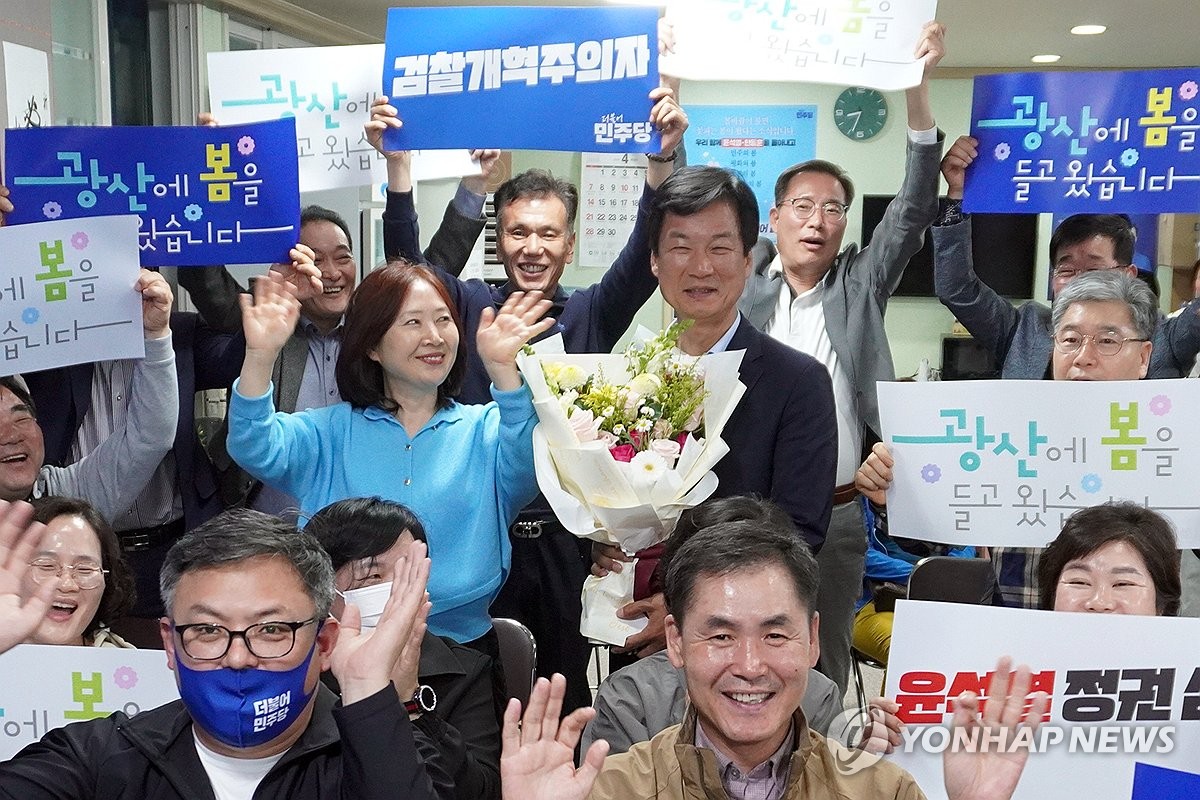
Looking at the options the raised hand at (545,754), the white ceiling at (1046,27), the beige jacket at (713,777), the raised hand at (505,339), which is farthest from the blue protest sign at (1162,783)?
the white ceiling at (1046,27)

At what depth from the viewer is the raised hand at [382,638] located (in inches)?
63.6

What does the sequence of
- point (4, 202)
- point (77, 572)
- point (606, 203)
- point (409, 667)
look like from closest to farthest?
1. point (409, 667)
2. point (77, 572)
3. point (4, 202)
4. point (606, 203)

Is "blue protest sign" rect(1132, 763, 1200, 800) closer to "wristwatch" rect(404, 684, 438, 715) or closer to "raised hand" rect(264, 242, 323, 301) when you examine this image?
"wristwatch" rect(404, 684, 438, 715)

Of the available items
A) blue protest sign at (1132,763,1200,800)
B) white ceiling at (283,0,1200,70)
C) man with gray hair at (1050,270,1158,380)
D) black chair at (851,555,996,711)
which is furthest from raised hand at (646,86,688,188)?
white ceiling at (283,0,1200,70)

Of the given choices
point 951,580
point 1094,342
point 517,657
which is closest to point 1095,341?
point 1094,342

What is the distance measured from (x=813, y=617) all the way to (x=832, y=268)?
167cm

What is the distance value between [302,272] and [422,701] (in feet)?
4.30

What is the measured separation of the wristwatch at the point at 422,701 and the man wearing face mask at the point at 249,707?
0.78ft

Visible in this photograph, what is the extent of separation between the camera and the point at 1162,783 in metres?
1.67

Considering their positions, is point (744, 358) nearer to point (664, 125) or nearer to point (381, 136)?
point (664, 125)

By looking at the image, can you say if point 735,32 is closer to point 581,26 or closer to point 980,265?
point 581,26

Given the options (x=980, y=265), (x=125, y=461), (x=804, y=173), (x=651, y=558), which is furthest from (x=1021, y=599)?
(x=980, y=265)

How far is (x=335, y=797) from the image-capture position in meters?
1.66

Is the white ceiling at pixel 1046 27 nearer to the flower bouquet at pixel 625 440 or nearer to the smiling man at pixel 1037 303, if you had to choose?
the smiling man at pixel 1037 303
